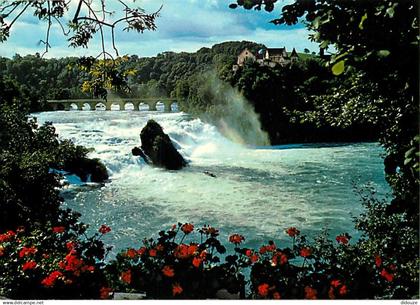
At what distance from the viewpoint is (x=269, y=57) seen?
2.78 m

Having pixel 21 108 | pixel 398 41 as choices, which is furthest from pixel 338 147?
pixel 398 41

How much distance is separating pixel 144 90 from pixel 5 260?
127cm

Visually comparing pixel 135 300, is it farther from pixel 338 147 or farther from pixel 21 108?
pixel 338 147

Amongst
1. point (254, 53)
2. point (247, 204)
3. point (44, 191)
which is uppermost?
point (254, 53)

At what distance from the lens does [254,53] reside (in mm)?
2682

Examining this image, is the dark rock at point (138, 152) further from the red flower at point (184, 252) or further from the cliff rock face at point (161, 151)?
the red flower at point (184, 252)

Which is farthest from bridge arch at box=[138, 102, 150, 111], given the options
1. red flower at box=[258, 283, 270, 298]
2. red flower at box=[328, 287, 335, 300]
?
red flower at box=[328, 287, 335, 300]

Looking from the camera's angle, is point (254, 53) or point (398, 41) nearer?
point (398, 41)

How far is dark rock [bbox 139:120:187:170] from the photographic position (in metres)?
5.82

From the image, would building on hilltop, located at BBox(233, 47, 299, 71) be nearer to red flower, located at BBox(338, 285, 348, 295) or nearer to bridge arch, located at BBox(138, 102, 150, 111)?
bridge arch, located at BBox(138, 102, 150, 111)

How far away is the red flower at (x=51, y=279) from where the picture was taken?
1561mm

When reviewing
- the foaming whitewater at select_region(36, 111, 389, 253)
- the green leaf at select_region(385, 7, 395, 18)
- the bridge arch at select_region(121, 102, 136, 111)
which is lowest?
the foaming whitewater at select_region(36, 111, 389, 253)

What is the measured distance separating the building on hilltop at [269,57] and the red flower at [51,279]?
5.01 ft

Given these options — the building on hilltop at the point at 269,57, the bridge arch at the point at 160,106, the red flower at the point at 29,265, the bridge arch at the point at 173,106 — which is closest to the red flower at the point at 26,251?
the red flower at the point at 29,265
